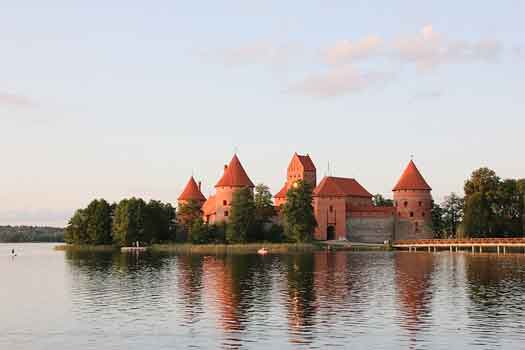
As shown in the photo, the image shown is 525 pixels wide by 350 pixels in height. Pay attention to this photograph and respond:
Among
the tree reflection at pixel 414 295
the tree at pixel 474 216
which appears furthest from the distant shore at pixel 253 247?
the tree reflection at pixel 414 295

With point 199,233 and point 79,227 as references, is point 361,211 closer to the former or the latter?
point 199,233

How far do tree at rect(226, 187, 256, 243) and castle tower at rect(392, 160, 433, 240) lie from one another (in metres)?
18.9

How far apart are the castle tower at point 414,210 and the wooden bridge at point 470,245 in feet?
19.2

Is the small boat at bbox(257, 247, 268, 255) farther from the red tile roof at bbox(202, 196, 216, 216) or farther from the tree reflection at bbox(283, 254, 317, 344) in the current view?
the tree reflection at bbox(283, 254, 317, 344)

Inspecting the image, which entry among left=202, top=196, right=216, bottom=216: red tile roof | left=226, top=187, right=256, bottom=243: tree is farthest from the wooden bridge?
left=202, top=196, right=216, bottom=216: red tile roof

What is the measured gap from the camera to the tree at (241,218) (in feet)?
Answer: 252

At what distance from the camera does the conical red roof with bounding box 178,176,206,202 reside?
3967 inches

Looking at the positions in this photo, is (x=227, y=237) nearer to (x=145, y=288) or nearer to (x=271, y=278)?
(x=271, y=278)

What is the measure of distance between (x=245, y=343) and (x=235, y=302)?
846cm

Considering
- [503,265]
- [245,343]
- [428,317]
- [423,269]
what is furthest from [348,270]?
[245,343]

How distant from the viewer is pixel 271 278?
39.4 m

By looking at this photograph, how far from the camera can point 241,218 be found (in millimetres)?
76688

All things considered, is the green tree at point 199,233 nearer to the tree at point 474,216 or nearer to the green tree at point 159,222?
the green tree at point 159,222

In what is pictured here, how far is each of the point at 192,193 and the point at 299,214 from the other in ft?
97.6
